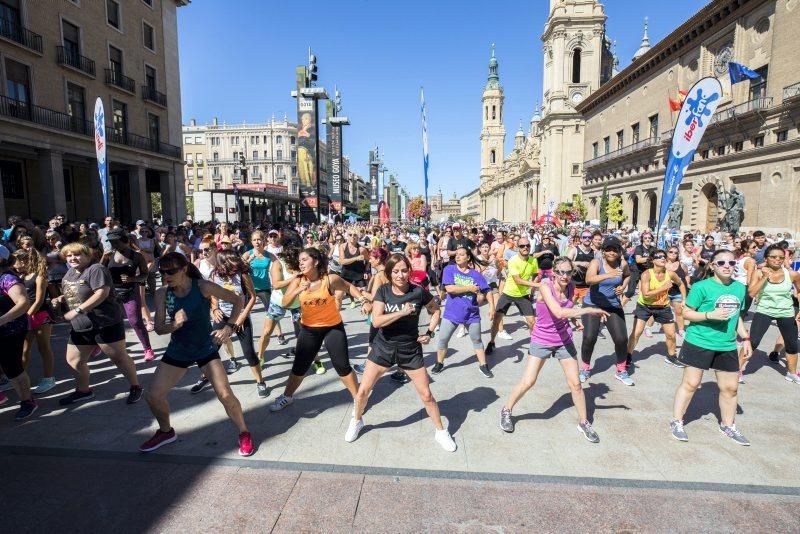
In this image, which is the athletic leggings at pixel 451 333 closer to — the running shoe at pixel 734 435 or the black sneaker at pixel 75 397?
the running shoe at pixel 734 435

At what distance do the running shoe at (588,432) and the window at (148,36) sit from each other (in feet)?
102

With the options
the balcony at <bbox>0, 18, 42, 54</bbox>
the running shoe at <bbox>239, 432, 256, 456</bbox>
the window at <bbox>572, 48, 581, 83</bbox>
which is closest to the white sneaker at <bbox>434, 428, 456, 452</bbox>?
the running shoe at <bbox>239, 432, 256, 456</bbox>

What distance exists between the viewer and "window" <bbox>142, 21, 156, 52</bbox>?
26.0m

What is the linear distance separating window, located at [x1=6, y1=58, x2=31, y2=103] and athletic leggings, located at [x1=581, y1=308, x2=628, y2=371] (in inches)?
915

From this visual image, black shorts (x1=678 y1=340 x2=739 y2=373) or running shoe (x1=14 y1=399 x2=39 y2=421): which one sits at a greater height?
black shorts (x1=678 y1=340 x2=739 y2=373)

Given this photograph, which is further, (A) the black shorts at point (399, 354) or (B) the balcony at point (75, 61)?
(B) the balcony at point (75, 61)

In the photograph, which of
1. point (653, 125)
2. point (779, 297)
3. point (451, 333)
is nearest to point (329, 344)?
point (451, 333)

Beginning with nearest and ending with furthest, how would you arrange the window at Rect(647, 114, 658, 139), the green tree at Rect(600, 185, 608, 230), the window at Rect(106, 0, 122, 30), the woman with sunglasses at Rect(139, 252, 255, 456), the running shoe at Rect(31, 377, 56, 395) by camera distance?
1. the woman with sunglasses at Rect(139, 252, 255, 456)
2. the running shoe at Rect(31, 377, 56, 395)
3. the window at Rect(106, 0, 122, 30)
4. the window at Rect(647, 114, 658, 139)
5. the green tree at Rect(600, 185, 608, 230)

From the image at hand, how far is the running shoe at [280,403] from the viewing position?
186 inches

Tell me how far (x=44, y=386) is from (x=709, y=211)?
41.9 meters

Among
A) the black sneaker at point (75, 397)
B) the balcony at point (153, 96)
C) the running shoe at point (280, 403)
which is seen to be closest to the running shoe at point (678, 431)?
the running shoe at point (280, 403)

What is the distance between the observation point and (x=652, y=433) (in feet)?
14.0

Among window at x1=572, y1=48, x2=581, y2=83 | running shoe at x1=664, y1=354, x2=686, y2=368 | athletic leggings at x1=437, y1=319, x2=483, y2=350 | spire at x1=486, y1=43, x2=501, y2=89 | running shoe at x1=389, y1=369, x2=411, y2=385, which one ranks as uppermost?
spire at x1=486, y1=43, x2=501, y2=89

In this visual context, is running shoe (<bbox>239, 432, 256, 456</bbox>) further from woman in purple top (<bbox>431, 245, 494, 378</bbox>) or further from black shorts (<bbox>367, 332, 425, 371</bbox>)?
woman in purple top (<bbox>431, 245, 494, 378</bbox>)
